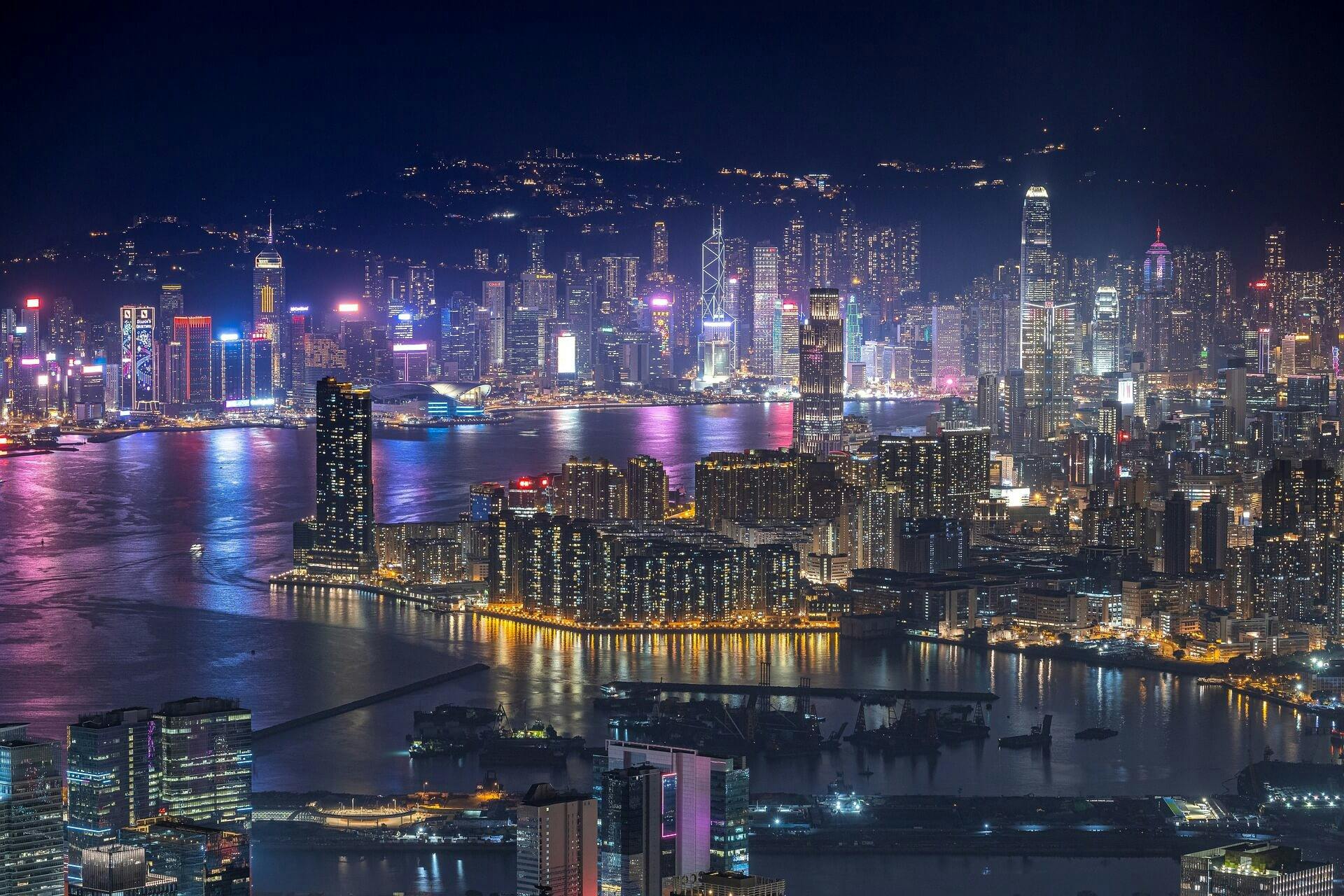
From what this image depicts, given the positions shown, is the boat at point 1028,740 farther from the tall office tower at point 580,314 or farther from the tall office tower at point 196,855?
the tall office tower at point 580,314

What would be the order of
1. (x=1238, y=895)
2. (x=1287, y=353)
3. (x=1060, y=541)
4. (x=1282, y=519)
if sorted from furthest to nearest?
(x=1287, y=353) < (x=1060, y=541) < (x=1282, y=519) < (x=1238, y=895)

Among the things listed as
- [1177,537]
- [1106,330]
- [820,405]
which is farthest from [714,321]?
[1177,537]

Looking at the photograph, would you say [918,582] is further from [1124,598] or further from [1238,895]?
[1238,895]

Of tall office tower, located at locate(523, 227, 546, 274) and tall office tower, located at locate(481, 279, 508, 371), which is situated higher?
tall office tower, located at locate(523, 227, 546, 274)

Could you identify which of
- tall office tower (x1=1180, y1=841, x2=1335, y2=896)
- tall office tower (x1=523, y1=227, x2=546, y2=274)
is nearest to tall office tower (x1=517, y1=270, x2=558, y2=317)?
tall office tower (x1=523, y1=227, x2=546, y2=274)

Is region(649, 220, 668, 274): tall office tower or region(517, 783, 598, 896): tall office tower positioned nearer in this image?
region(517, 783, 598, 896): tall office tower

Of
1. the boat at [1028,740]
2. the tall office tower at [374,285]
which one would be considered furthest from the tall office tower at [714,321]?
the boat at [1028,740]

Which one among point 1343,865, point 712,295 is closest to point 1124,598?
point 1343,865

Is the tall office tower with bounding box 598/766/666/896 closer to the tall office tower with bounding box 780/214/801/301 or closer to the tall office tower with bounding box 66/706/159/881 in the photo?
the tall office tower with bounding box 66/706/159/881
